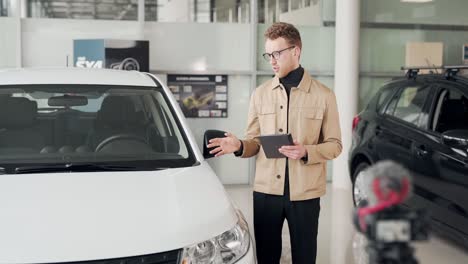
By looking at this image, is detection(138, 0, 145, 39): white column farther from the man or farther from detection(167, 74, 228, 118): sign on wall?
the man

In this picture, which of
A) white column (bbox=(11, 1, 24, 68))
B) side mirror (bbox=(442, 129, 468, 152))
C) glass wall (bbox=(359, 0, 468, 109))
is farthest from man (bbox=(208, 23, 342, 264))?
glass wall (bbox=(359, 0, 468, 109))

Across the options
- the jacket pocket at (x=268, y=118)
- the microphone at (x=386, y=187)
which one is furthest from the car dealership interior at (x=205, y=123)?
the jacket pocket at (x=268, y=118)

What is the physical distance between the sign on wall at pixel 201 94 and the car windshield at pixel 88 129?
4.37 m

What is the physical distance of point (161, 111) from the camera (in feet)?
11.2

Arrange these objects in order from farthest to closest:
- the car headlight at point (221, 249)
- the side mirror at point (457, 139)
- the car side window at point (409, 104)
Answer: the car side window at point (409, 104), the side mirror at point (457, 139), the car headlight at point (221, 249)

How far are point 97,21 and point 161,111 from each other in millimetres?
4352

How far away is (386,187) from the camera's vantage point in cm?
73

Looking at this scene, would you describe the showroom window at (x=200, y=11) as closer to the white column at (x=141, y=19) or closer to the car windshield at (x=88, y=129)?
the white column at (x=141, y=19)

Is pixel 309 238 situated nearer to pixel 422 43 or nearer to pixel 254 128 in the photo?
pixel 254 128

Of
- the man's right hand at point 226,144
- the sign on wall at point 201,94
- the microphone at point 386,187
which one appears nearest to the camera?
the microphone at point 386,187

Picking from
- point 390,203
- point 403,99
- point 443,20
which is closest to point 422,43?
point 443,20

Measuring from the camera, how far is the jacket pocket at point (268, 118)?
8.87ft

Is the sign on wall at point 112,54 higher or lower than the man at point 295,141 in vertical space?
higher

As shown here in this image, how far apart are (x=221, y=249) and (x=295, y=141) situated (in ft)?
2.20
